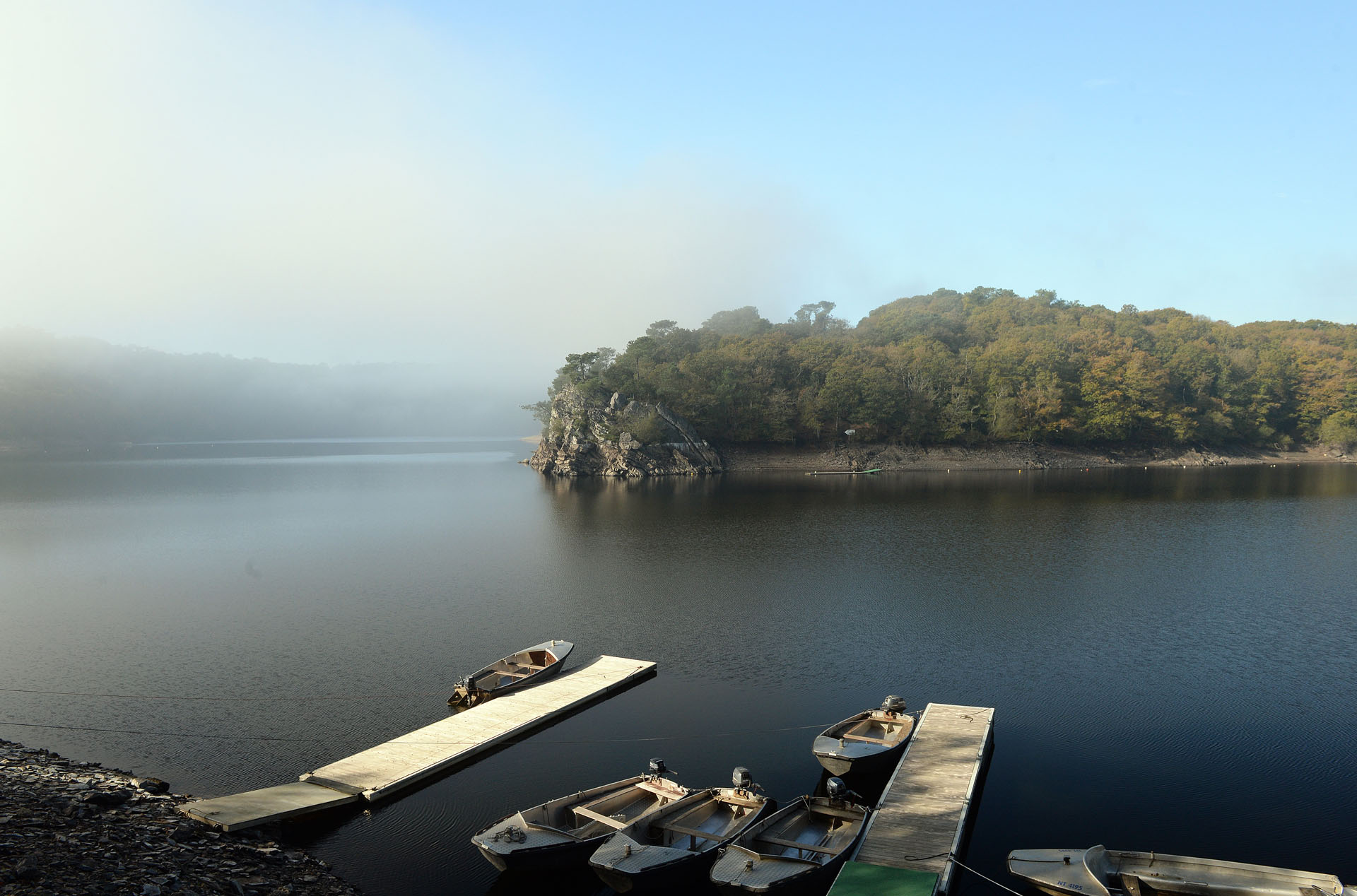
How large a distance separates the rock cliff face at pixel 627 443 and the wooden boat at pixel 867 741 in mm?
94600

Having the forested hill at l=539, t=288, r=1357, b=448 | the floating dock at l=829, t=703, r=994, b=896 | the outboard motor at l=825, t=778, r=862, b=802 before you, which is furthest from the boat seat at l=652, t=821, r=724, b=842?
the forested hill at l=539, t=288, r=1357, b=448

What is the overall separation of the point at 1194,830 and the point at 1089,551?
3400 cm

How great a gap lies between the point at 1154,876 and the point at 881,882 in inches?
194

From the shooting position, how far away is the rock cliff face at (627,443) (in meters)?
118

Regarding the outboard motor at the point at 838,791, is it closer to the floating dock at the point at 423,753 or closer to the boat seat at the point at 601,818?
the boat seat at the point at 601,818

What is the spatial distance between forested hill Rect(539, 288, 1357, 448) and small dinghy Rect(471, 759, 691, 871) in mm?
107302

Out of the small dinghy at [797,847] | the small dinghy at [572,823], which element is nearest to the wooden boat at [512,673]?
the small dinghy at [572,823]

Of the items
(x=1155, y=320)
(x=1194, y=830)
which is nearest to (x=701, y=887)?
(x=1194, y=830)

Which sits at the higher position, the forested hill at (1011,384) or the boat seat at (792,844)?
the forested hill at (1011,384)

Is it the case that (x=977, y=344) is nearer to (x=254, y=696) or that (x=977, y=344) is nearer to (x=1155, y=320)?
(x=1155, y=320)

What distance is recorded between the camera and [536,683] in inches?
1095

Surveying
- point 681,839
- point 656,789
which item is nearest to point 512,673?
point 656,789

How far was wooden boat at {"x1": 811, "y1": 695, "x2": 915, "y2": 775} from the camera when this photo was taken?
65.0ft

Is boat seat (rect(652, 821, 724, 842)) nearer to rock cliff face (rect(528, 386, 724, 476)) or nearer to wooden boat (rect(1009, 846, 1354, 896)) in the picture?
wooden boat (rect(1009, 846, 1354, 896))
